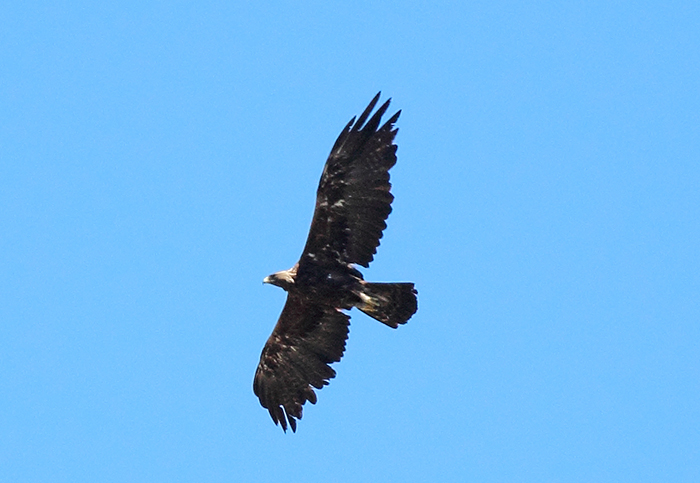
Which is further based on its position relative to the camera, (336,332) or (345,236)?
(336,332)

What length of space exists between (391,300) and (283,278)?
1454mm

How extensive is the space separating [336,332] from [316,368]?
613mm

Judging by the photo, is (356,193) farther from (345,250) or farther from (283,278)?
(283,278)

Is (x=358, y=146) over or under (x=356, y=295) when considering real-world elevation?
over

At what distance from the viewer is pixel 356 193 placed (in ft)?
54.8

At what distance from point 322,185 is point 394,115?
1.24 metres

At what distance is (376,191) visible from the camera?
54.5ft

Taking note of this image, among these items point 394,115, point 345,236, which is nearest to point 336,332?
point 345,236

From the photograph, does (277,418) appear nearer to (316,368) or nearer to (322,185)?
(316,368)

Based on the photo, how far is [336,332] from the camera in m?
18.3

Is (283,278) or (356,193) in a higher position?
(356,193)

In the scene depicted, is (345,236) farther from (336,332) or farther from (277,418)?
(277,418)

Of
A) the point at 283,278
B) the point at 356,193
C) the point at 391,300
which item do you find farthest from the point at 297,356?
the point at 356,193

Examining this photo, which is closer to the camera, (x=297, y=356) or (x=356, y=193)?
(x=356, y=193)
